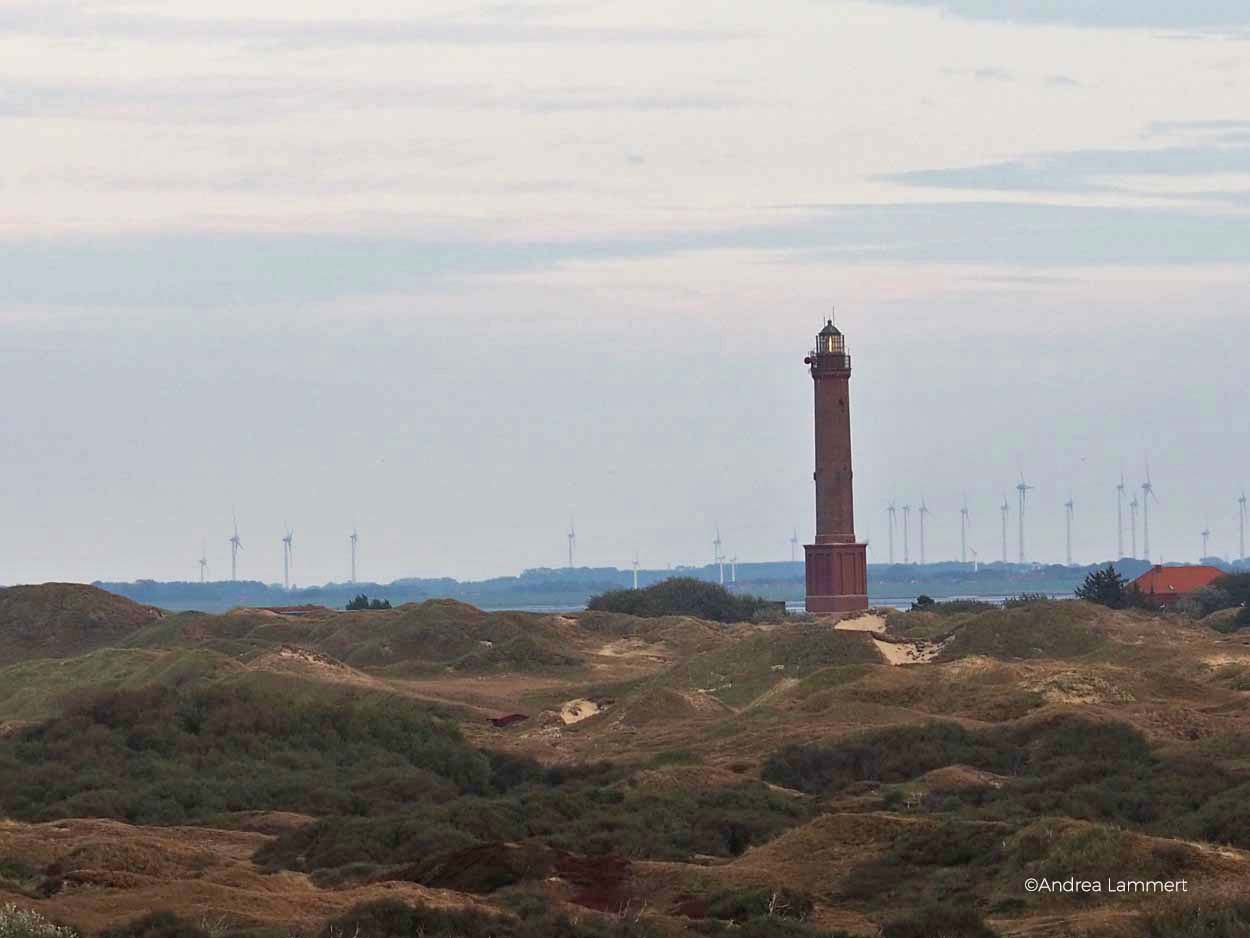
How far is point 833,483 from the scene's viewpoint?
4218 inches

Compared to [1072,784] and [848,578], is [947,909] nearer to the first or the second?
[1072,784]

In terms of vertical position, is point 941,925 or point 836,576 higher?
point 836,576

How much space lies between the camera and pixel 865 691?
64000 millimetres

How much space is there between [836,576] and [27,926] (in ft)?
267

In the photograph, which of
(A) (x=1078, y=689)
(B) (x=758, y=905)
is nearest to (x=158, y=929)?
(B) (x=758, y=905)

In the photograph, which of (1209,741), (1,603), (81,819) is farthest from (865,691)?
(1,603)

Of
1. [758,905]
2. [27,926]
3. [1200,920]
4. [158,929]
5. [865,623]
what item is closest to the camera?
[1200,920]

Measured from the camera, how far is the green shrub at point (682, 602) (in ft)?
408

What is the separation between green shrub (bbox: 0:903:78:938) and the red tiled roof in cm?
11445

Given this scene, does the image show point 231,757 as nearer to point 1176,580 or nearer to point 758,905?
point 758,905

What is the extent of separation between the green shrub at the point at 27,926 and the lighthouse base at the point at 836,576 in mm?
79007

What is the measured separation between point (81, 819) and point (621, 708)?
24937 mm

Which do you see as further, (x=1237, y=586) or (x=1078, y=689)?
(x=1237, y=586)

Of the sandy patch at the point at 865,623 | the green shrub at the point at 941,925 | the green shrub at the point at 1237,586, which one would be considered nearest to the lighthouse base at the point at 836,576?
the sandy patch at the point at 865,623
